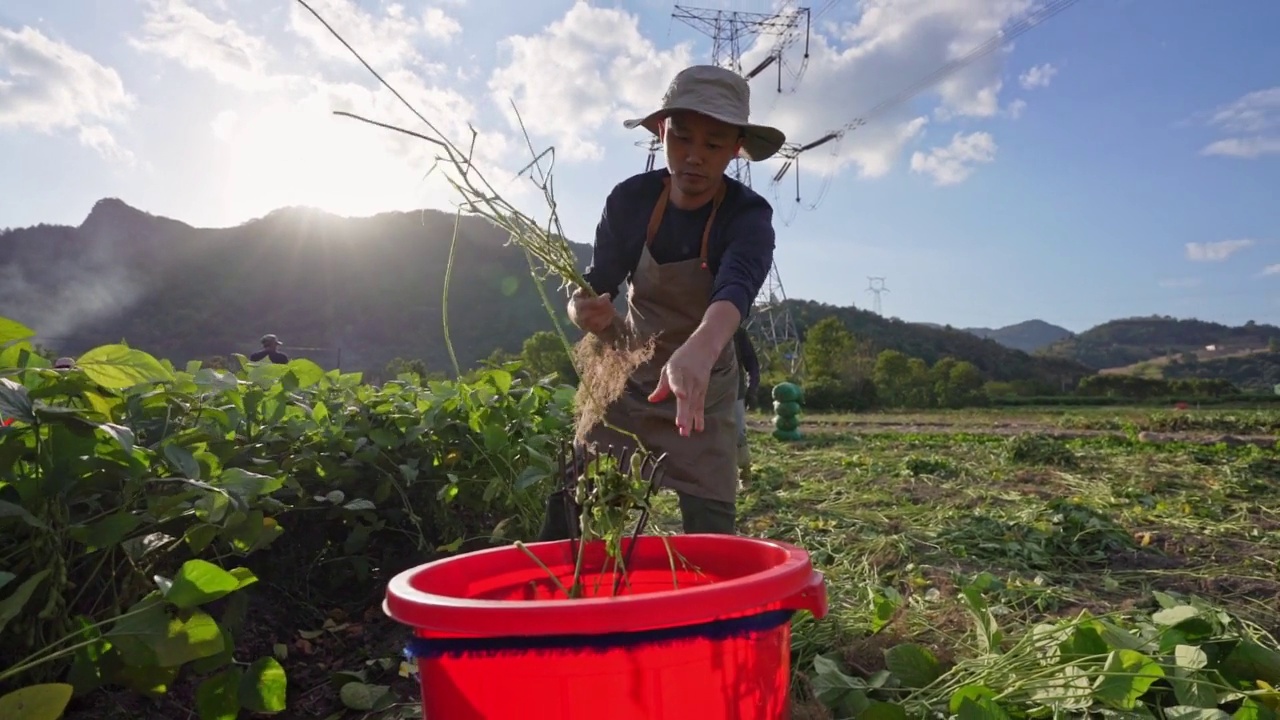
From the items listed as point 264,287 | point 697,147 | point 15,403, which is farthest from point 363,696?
point 264,287

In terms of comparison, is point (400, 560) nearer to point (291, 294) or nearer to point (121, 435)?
point (121, 435)

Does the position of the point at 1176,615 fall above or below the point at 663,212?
below

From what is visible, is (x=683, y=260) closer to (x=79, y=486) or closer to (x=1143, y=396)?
(x=79, y=486)

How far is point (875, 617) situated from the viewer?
210 centimetres

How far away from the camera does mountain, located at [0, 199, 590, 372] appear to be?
47406 millimetres

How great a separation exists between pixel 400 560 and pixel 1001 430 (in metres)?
13.1

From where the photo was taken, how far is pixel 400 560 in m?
2.76

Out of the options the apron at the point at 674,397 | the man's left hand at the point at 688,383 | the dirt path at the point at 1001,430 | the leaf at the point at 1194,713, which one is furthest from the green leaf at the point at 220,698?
the dirt path at the point at 1001,430

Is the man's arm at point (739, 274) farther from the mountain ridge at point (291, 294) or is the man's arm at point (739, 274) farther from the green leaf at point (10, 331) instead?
the mountain ridge at point (291, 294)

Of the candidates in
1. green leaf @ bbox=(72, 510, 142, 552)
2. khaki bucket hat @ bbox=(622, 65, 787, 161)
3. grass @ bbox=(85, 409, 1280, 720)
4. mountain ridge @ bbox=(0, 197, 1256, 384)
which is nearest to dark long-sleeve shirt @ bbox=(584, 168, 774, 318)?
khaki bucket hat @ bbox=(622, 65, 787, 161)

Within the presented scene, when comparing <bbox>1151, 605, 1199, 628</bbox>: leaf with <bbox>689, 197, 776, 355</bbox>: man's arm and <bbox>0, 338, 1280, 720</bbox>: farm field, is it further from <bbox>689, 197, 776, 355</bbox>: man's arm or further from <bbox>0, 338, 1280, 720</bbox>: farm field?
<bbox>689, 197, 776, 355</bbox>: man's arm

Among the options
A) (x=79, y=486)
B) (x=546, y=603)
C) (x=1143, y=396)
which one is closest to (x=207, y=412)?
(x=79, y=486)

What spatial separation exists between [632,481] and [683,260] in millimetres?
1102

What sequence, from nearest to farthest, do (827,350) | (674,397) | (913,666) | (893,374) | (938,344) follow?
1. (913,666)
2. (674,397)
3. (893,374)
4. (827,350)
5. (938,344)
